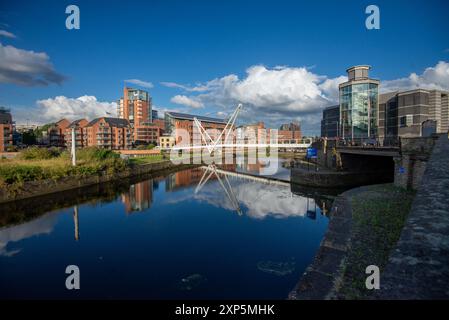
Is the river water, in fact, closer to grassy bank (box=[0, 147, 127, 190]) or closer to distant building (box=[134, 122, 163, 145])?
grassy bank (box=[0, 147, 127, 190])

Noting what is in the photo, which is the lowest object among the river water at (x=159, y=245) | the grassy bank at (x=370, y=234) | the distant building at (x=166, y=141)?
the river water at (x=159, y=245)

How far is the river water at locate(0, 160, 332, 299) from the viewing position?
24.3 ft

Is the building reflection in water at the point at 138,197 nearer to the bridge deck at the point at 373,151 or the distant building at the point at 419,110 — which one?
the bridge deck at the point at 373,151

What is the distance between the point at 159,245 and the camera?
35.5 feet

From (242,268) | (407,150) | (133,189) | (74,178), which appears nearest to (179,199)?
(133,189)

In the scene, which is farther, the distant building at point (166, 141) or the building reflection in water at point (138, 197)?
the distant building at point (166, 141)

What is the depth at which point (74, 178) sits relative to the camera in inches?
864

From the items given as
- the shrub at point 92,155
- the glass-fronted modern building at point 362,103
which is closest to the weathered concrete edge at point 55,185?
the shrub at point 92,155

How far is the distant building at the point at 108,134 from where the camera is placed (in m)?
60.9

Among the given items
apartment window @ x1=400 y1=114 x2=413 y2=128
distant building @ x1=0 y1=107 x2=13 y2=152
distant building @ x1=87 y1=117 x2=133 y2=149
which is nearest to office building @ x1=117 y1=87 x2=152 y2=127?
distant building @ x1=87 y1=117 x2=133 y2=149

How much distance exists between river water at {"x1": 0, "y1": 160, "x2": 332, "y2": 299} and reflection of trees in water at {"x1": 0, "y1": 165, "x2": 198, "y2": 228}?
72mm

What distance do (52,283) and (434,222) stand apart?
10.3 metres

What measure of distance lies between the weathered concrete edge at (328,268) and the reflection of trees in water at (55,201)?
1637 centimetres

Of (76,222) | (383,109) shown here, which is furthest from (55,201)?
(383,109)
